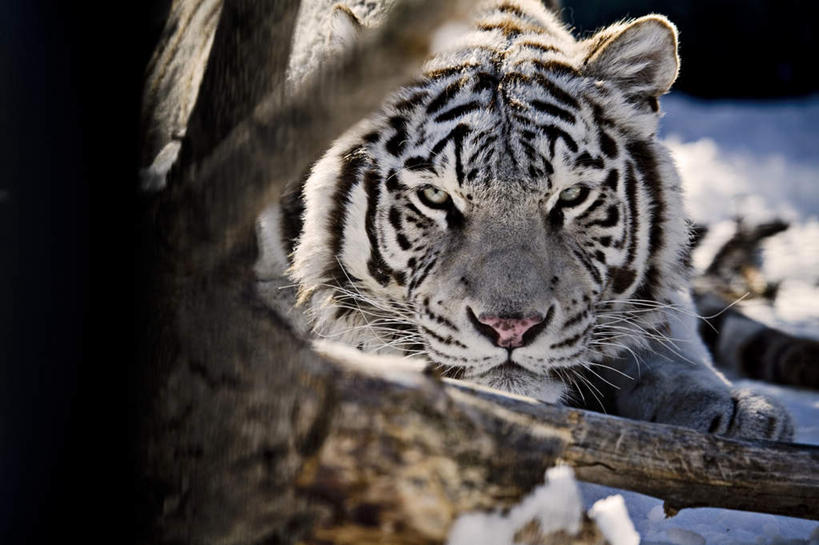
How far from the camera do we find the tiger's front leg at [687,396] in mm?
1525

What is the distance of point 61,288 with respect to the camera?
1053 mm

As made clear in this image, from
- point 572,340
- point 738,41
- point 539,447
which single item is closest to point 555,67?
point 572,340

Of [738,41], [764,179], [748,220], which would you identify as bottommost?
[748,220]

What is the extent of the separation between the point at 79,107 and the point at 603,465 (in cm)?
81

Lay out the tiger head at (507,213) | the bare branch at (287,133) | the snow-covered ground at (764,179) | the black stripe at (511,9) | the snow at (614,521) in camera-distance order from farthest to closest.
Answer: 1. the snow-covered ground at (764,179)
2. the black stripe at (511,9)
3. the tiger head at (507,213)
4. the snow at (614,521)
5. the bare branch at (287,133)

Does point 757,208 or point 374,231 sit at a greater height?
point 757,208

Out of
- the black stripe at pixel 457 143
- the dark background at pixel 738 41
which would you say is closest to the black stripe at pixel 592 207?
the black stripe at pixel 457 143

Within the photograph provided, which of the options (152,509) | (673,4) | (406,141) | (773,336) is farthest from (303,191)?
(673,4)

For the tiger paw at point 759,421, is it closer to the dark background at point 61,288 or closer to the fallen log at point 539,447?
the fallen log at point 539,447

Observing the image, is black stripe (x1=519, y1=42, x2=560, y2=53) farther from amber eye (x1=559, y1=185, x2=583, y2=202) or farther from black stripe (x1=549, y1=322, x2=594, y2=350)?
black stripe (x1=549, y1=322, x2=594, y2=350)

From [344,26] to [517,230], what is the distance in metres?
0.48

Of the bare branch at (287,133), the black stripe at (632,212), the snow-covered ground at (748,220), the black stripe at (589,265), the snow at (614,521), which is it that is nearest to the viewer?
the bare branch at (287,133)

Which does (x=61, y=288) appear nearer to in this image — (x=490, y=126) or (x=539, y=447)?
(x=539, y=447)

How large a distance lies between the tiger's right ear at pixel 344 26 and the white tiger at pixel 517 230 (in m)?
0.01
